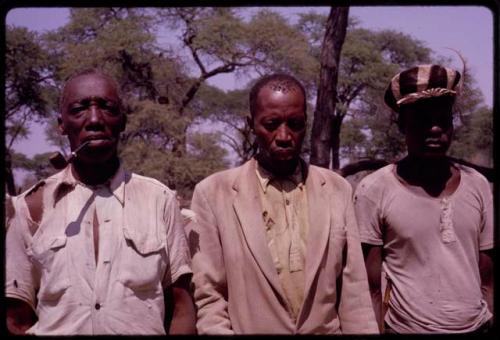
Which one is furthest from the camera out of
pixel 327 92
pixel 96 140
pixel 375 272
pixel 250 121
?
pixel 327 92

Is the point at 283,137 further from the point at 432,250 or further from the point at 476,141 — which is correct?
the point at 476,141

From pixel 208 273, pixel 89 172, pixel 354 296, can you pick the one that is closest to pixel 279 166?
pixel 208 273

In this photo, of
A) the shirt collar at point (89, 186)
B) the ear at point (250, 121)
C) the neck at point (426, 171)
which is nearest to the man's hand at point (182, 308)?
the shirt collar at point (89, 186)

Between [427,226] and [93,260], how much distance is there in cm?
177

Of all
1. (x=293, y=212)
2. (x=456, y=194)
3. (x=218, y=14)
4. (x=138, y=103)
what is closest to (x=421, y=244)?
(x=456, y=194)

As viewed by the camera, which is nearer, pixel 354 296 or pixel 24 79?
pixel 354 296

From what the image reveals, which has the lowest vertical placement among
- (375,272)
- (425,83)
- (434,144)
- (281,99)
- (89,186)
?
(375,272)

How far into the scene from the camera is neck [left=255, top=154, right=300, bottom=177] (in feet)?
10.9

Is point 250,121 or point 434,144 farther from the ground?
point 250,121

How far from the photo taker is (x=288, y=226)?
3250mm

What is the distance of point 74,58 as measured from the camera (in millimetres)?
18406

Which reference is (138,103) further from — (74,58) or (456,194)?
(456,194)

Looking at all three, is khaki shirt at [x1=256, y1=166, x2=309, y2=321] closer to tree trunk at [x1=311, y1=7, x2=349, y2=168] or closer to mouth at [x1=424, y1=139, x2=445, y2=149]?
mouth at [x1=424, y1=139, x2=445, y2=149]

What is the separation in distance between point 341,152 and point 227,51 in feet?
15.8
